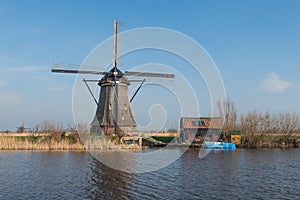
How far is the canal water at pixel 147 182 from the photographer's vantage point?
10.9 meters

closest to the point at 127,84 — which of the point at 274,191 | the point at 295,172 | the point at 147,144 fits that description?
the point at 147,144

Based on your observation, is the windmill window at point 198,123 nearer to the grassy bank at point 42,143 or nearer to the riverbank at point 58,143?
the riverbank at point 58,143

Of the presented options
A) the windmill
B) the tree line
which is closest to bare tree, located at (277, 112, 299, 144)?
the tree line

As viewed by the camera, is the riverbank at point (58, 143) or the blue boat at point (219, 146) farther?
the blue boat at point (219, 146)

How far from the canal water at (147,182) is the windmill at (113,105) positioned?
480 inches

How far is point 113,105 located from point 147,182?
18.1 metres

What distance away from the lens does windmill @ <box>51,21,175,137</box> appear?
30453 millimetres

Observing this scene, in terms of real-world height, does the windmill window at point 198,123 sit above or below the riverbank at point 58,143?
above

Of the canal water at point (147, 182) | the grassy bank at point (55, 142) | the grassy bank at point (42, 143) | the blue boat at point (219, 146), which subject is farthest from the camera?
the blue boat at point (219, 146)

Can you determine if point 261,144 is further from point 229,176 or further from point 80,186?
point 80,186

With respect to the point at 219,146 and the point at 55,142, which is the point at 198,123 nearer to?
the point at 219,146

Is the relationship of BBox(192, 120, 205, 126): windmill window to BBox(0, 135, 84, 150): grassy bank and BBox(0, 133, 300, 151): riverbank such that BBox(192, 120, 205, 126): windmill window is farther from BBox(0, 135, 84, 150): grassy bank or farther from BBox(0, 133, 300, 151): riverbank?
BBox(0, 135, 84, 150): grassy bank

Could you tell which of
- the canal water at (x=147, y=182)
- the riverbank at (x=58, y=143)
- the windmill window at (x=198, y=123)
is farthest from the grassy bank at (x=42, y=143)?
the windmill window at (x=198, y=123)

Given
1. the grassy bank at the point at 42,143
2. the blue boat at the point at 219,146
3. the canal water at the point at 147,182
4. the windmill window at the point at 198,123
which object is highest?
the windmill window at the point at 198,123
